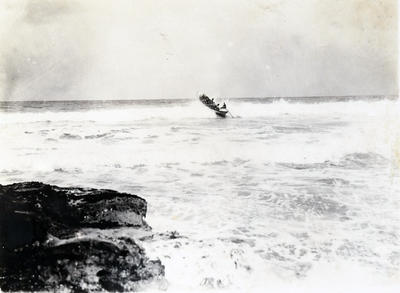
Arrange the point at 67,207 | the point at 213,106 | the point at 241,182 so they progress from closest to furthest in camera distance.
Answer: the point at 67,207
the point at 241,182
the point at 213,106

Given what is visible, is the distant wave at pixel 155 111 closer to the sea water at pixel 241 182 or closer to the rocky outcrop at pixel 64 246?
the sea water at pixel 241 182

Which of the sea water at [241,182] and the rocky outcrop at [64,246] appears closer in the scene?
the rocky outcrop at [64,246]

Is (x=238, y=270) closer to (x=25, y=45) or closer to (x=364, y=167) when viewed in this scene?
(x=364, y=167)

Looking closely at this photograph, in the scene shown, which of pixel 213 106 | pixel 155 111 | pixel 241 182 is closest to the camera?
pixel 241 182

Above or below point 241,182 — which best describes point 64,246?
below

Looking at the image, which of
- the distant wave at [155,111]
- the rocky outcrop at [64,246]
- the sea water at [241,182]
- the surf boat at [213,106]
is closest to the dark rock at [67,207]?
the rocky outcrop at [64,246]

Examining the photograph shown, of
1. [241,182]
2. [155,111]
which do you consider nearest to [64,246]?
[241,182]

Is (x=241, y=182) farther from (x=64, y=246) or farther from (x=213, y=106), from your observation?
(x=64, y=246)
